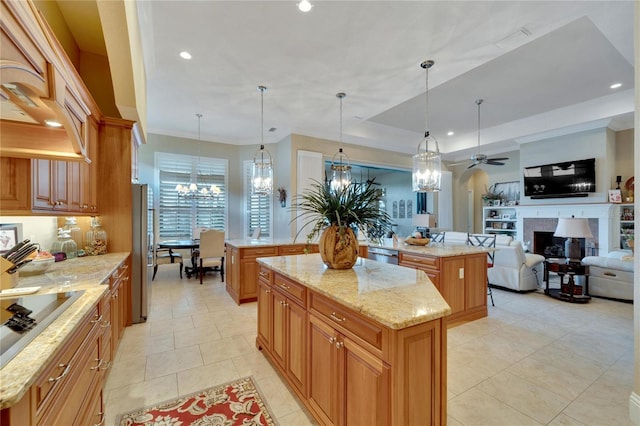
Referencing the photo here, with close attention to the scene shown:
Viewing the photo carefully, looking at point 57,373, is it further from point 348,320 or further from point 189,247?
point 189,247

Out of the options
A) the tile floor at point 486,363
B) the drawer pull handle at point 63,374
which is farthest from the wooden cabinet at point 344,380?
the drawer pull handle at point 63,374

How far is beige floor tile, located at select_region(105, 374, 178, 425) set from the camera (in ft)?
6.42

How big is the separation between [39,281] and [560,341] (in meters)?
4.79

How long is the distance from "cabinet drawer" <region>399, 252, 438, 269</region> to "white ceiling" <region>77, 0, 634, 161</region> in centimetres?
252

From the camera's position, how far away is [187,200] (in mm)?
7004

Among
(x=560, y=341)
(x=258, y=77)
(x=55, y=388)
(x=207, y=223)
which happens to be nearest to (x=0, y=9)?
(x=55, y=388)

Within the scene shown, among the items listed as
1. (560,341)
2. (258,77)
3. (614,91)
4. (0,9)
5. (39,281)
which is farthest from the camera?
(614,91)

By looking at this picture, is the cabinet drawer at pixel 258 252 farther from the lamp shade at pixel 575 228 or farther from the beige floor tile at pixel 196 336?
the lamp shade at pixel 575 228

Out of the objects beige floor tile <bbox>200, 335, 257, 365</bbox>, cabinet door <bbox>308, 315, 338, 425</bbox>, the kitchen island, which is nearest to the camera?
the kitchen island

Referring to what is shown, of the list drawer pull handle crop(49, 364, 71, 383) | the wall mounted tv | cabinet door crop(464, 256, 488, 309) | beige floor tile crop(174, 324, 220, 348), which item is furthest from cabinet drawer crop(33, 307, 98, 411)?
the wall mounted tv

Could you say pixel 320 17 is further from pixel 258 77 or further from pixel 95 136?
pixel 95 136

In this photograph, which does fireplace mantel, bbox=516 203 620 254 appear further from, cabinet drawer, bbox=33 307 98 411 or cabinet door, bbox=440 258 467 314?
cabinet drawer, bbox=33 307 98 411

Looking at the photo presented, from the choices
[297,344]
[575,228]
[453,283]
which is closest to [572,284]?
[575,228]

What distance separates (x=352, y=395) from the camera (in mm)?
1425
